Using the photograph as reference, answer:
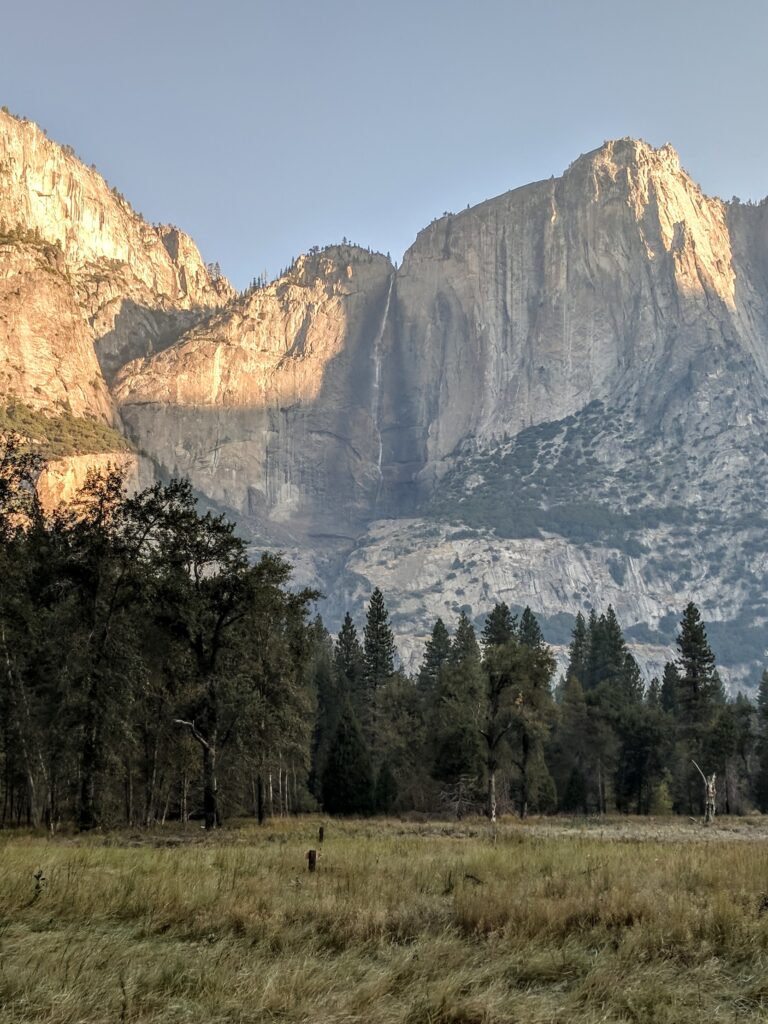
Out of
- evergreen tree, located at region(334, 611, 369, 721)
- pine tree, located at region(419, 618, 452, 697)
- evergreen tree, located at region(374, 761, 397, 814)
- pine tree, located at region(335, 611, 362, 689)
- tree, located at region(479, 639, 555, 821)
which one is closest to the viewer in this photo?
tree, located at region(479, 639, 555, 821)

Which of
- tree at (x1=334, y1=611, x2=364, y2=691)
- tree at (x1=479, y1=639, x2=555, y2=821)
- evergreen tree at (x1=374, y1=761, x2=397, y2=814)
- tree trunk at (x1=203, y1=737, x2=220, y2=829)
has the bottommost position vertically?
evergreen tree at (x1=374, y1=761, x2=397, y2=814)

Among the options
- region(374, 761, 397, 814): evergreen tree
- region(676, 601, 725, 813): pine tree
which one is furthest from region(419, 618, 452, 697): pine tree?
region(374, 761, 397, 814): evergreen tree

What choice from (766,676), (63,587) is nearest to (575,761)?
(766,676)

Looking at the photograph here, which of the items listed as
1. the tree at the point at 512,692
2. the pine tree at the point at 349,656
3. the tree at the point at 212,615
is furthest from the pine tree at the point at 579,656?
the tree at the point at 212,615

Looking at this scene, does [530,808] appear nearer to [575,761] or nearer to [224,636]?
[575,761]

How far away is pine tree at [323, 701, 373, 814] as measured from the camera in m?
64.5

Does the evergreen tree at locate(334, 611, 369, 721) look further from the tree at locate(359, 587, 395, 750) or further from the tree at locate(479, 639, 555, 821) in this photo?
the tree at locate(479, 639, 555, 821)

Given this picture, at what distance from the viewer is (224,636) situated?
41.2 meters

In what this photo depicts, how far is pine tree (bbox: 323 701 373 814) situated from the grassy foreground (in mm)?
48173

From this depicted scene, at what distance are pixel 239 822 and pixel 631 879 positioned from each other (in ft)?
119

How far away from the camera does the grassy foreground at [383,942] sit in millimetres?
8398

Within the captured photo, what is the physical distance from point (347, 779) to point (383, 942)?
55401 millimetres

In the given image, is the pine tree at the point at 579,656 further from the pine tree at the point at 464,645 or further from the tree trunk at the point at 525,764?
the tree trunk at the point at 525,764

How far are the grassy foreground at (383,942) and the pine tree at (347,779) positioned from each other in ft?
158
